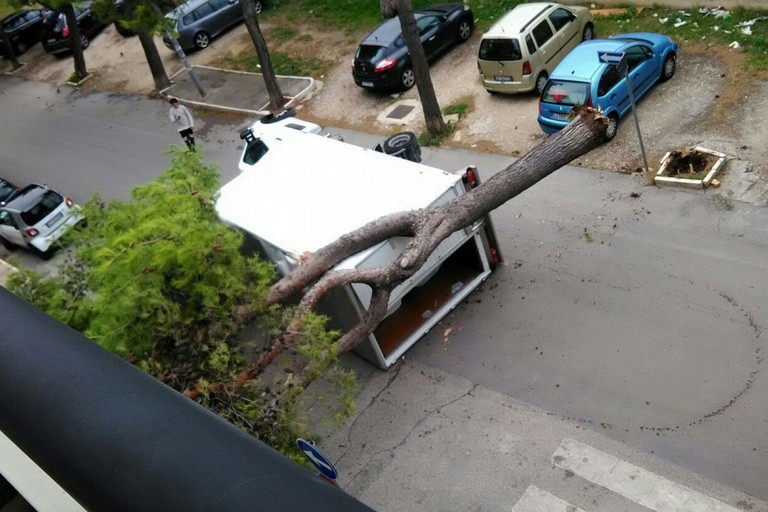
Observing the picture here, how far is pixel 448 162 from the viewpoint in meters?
15.3

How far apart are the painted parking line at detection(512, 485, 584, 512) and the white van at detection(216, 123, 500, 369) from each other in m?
3.10

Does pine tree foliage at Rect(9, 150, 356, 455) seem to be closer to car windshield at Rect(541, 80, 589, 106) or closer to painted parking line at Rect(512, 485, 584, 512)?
painted parking line at Rect(512, 485, 584, 512)

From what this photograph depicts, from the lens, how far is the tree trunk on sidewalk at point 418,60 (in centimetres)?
1475

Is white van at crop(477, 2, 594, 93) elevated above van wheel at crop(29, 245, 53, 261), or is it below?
above

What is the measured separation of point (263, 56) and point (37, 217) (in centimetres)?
704

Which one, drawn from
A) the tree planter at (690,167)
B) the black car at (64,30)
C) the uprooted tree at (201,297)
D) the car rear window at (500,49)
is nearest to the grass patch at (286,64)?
the car rear window at (500,49)

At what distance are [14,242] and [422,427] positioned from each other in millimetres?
12122

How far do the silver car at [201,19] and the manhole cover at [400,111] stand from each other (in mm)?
9072

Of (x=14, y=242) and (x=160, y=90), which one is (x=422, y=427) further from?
(x=160, y=90)

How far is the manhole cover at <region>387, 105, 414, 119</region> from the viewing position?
696 inches

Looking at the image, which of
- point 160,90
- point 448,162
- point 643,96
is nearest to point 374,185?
point 448,162

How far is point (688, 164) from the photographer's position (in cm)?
1259

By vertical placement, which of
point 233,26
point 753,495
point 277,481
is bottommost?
point 753,495

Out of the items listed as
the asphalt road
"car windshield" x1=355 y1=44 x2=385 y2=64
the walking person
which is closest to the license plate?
the walking person
